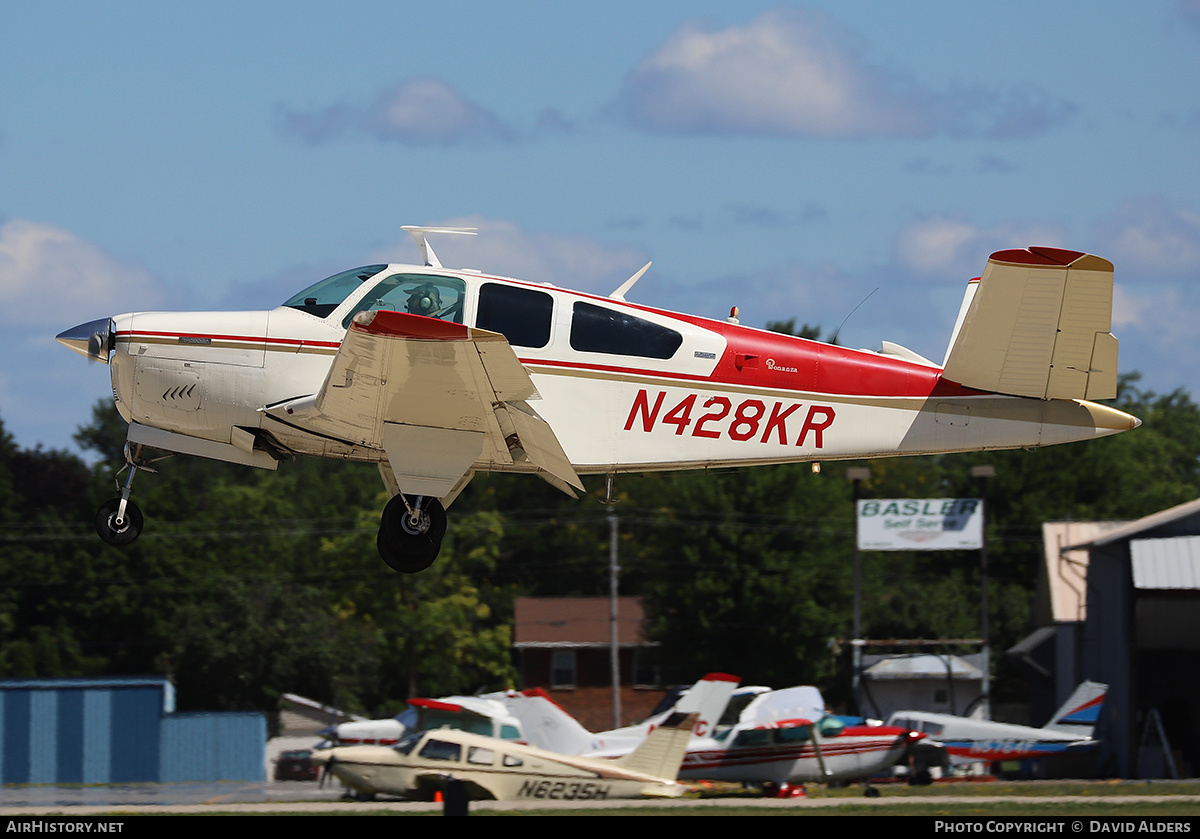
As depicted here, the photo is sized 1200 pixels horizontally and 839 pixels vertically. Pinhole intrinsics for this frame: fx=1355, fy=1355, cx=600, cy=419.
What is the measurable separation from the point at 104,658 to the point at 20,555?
5.02 m

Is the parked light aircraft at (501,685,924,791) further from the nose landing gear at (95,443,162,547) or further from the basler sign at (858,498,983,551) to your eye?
the nose landing gear at (95,443,162,547)

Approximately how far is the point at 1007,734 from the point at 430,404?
733 inches

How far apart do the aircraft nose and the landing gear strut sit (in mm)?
2622

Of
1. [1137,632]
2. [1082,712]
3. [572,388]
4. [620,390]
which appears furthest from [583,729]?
[1137,632]

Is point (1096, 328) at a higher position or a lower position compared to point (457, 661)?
higher

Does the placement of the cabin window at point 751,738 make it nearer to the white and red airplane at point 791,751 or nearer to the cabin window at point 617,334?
the white and red airplane at point 791,751

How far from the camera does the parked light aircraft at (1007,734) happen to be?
25.0m

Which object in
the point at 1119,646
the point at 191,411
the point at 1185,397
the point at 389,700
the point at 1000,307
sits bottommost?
the point at 389,700

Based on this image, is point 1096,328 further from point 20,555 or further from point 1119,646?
point 20,555

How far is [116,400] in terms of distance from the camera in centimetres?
1117

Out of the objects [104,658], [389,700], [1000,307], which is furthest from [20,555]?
[1000,307]

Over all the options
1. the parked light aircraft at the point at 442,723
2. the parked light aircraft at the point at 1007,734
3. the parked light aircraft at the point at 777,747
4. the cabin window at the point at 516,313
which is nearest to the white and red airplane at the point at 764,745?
the parked light aircraft at the point at 777,747

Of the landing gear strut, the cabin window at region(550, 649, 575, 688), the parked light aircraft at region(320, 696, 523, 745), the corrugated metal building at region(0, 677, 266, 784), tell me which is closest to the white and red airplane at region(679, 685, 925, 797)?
the parked light aircraft at region(320, 696, 523, 745)

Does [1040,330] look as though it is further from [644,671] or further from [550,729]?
[644,671]
